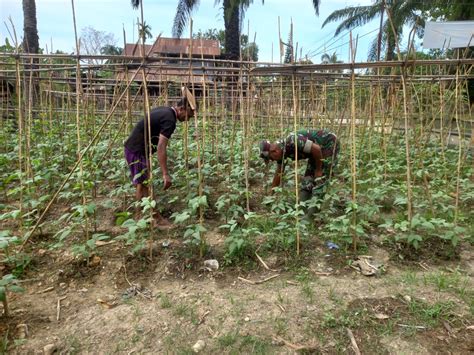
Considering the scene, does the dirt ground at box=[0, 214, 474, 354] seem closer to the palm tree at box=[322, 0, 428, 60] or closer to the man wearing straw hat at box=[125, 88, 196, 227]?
the man wearing straw hat at box=[125, 88, 196, 227]

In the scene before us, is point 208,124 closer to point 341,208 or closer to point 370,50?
point 341,208

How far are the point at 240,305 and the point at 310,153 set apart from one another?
1967 mm

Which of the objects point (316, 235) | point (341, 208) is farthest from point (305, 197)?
point (316, 235)

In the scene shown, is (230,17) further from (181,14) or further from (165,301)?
(165,301)

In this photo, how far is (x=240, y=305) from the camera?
2469 millimetres

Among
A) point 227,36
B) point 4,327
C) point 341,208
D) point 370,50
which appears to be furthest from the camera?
point 370,50

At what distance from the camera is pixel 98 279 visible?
2.78 m

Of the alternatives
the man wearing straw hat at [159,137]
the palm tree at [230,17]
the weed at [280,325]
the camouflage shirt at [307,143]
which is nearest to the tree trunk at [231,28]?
the palm tree at [230,17]

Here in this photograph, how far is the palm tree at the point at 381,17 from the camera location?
17.0 m

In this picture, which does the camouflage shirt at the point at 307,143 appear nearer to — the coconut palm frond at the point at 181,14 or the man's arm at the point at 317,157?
the man's arm at the point at 317,157

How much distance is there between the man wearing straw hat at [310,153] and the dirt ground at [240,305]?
1.02m

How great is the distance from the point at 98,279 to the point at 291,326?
1.61 meters

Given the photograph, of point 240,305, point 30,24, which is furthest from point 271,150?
point 30,24

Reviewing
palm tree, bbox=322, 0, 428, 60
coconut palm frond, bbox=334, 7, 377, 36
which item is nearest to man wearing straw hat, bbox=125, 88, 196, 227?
palm tree, bbox=322, 0, 428, 60
